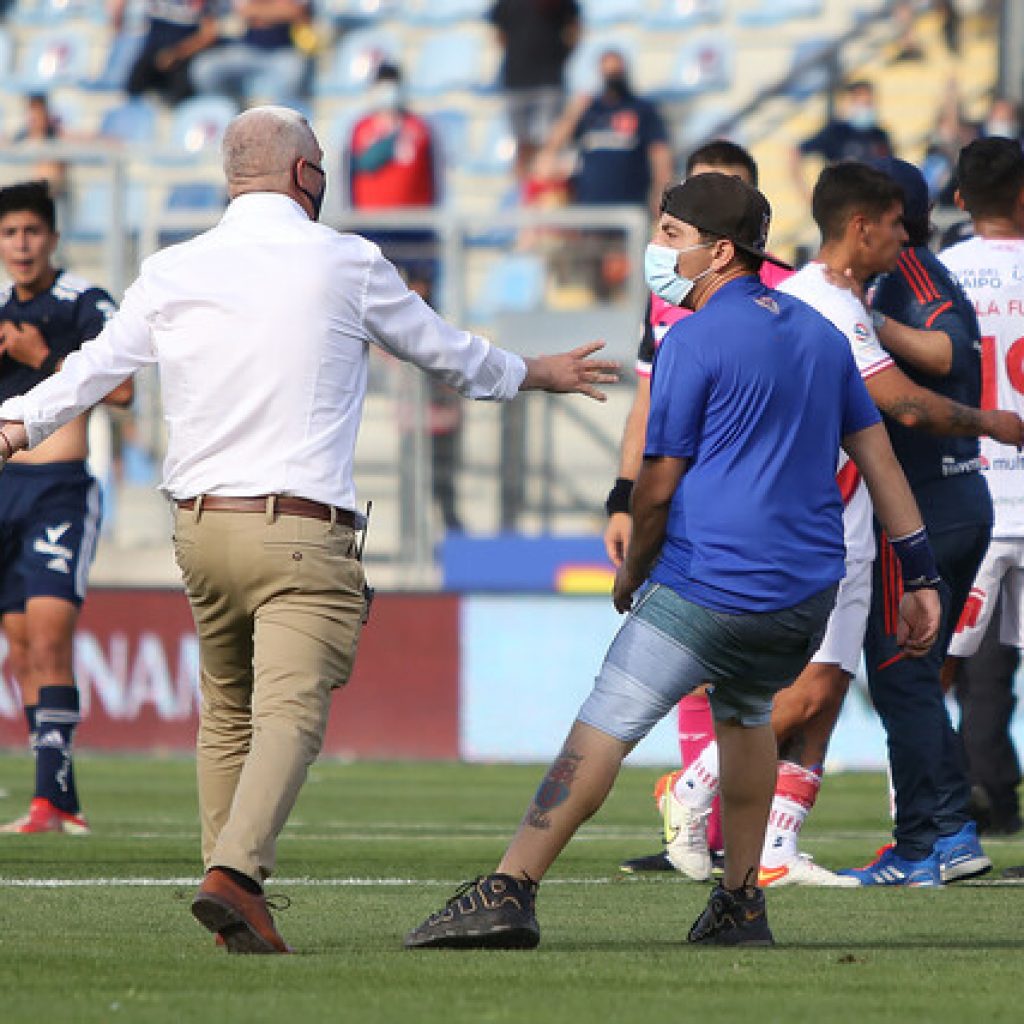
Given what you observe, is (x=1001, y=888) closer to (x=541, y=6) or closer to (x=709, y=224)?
(x=709, y=224)

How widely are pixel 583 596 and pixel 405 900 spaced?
8.01 metres

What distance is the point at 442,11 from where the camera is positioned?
78.9 ft

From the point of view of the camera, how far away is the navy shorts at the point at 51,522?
995 centimetres

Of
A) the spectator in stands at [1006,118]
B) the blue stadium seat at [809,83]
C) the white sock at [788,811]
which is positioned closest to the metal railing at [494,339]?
the spectator in stands at [1006,118]

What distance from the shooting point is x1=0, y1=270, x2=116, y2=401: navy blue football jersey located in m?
9.87

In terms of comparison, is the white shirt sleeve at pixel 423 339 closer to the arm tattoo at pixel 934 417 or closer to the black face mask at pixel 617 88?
the arm tattoo at pixel 934 417

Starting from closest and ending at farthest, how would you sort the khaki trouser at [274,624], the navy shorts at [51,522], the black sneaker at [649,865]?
1. the khaki trouser at [274,624]
2. the black sneaker at [649,865]
3. the navy shorts at [51,522]

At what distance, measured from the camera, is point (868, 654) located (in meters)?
8.12

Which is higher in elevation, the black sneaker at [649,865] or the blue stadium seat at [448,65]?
the blue stadium seat at [448,65]

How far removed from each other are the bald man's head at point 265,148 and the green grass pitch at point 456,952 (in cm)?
184

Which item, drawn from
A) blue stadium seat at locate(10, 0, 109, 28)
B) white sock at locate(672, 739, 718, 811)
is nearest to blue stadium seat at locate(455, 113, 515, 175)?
blue stadium seat at locate(10, 0, 109, 28)

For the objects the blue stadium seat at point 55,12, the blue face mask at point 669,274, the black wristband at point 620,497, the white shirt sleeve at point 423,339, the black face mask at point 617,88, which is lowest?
the black wristband at point 620,497

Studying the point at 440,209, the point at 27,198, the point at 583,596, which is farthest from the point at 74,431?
the point at 440,209

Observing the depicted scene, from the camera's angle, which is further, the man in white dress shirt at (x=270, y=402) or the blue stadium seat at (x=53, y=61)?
the blue stadium seat at (x=53, y=61)
